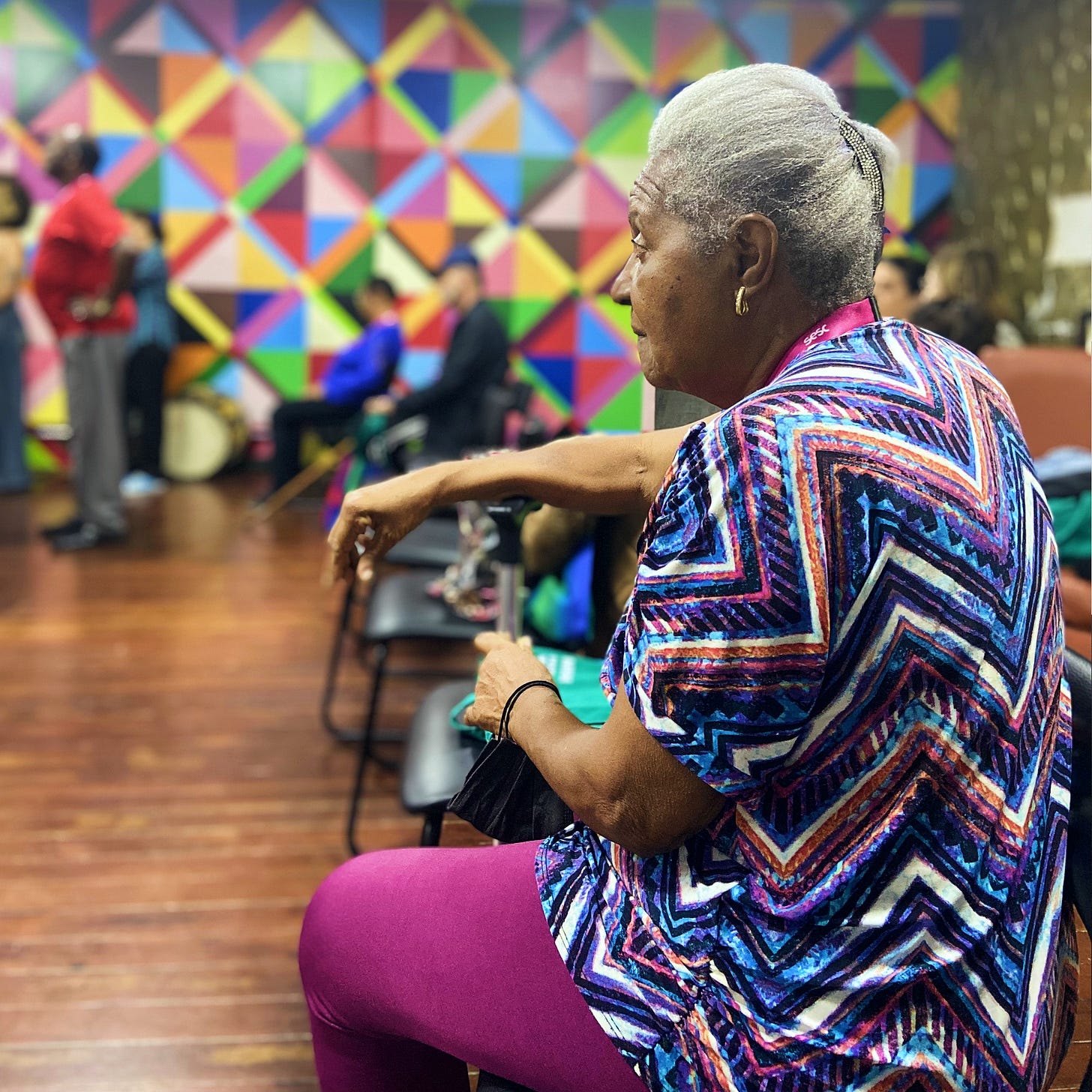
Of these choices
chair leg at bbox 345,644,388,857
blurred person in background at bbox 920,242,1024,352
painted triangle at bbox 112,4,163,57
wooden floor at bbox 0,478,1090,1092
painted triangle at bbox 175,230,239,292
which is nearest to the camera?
wooden floor at bbox 0,478,1090,1092

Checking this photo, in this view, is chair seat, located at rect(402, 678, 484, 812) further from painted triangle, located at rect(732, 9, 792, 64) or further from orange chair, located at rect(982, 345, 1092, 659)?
painted triangle, located at rect(732, 9, 792, 64)

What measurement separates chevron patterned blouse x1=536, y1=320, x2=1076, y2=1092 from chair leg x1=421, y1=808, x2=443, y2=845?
0.83m

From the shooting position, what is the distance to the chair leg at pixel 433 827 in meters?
1.75

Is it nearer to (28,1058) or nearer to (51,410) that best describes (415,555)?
(28,1058)

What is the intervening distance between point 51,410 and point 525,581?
571 centimetres

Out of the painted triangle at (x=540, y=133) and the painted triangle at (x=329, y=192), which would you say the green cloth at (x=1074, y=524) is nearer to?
the painted triangle at (x=540, y=133)

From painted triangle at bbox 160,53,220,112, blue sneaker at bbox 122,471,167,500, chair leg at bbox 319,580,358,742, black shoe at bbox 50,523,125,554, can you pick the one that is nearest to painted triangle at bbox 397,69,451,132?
painted triangle at bbox 160,53,220,112

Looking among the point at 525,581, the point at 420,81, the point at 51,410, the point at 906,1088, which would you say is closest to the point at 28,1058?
the point at 525,581

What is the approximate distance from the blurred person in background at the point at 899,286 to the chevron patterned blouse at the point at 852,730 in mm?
2448

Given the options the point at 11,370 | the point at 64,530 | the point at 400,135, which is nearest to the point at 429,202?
the point at 400,135

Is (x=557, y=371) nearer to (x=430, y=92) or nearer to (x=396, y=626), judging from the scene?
(x=430, y=92)

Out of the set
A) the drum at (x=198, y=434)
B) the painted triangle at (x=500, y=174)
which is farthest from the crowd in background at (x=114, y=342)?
the painted triangle at (x=500, y=174)

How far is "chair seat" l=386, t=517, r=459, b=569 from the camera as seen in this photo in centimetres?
330

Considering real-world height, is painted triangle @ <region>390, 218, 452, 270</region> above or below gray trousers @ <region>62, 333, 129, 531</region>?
above
